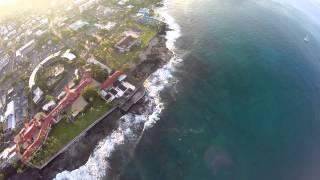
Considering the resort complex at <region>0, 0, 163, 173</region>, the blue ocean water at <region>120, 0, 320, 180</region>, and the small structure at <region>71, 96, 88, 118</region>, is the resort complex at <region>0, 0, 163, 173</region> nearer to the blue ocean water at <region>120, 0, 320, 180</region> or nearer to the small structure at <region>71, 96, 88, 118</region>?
the small structure at <region>71, 96, 88, 118</region>

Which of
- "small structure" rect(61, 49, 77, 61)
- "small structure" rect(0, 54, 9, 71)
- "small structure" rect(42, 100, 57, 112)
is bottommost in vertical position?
"small structure" rect(0, 54, 9, 71)

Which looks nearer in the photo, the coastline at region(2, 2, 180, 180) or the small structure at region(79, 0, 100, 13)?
the coastline at region(2, 2, 180, 180)

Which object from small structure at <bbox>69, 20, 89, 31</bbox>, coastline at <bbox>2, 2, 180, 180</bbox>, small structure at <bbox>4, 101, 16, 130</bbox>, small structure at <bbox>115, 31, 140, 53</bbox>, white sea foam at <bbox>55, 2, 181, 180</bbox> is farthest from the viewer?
small structure at <bbox>69, 20, 89, 31</bbox>

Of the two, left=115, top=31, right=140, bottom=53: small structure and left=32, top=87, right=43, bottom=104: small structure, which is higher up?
left=115, top=31, right=140, bottom=53: small structure

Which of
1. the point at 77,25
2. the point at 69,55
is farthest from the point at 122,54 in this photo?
the point at 77,25

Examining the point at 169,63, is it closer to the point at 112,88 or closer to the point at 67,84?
the point at 112,88

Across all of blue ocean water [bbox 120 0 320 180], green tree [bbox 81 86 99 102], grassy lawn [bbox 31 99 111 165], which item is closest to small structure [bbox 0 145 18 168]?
grassy lawn [bbox 31 99 111 165]

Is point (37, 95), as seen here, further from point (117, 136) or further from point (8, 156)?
point (117, 136)

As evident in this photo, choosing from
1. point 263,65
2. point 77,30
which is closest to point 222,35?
point 263,65
